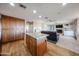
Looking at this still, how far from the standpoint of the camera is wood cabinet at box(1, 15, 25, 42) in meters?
4.10

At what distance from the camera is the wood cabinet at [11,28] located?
4102mm

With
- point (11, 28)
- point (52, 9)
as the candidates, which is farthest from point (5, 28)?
A: point (52, 9)

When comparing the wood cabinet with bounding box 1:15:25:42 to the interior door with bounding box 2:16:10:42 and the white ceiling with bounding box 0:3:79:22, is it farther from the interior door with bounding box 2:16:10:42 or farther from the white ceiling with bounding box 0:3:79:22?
the white ceiling with bounding box 0:3:79:22

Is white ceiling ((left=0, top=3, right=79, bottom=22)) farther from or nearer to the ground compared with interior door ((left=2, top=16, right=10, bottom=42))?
farther from the ground

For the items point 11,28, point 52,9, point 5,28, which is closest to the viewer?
point 52,9

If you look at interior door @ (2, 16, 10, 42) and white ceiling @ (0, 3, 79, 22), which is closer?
white ceiling @ (0, 3, 79, 22)

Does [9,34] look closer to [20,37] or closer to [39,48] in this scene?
[20,37]

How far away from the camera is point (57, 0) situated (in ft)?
4.53

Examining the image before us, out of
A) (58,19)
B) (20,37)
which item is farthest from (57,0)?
(20,37)

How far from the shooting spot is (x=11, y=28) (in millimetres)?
4539

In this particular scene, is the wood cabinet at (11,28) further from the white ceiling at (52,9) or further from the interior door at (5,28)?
the white ceiling at (52,9)

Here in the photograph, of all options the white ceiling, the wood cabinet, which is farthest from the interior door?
the white ceiling

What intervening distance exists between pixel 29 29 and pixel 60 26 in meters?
3.98

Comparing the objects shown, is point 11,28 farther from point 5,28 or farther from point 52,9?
point 52,9
